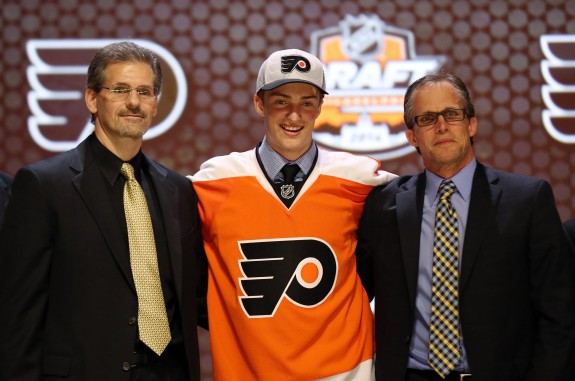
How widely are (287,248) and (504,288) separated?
0.74 meters

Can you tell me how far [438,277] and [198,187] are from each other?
0.94 meters

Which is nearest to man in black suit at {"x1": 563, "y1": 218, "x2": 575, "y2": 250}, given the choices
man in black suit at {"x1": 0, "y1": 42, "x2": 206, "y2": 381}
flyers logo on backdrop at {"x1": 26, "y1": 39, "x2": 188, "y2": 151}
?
man in black suit at {"x1": 0, "y1": 42, "x2": 206, "y2": 381}

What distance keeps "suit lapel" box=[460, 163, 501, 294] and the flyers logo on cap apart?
2.40ft

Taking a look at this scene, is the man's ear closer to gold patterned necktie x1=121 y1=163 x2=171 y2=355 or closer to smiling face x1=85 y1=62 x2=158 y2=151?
smiling face x1=85 y1=62 x2=158 y2=151

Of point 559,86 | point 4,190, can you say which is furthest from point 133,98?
point 559,86

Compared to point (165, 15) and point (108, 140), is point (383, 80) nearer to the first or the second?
point (165, 15)

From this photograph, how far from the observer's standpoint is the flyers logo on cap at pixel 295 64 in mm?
2766

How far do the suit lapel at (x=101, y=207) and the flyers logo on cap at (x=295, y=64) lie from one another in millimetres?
807

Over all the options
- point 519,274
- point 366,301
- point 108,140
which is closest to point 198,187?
point 108,140

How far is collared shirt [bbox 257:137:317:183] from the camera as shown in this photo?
275 cm

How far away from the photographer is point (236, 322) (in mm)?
2611

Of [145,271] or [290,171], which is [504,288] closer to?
[290,171]

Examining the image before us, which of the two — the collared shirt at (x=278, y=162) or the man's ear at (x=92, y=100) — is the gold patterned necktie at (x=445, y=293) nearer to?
the collared shirt at (x=278, y=162)

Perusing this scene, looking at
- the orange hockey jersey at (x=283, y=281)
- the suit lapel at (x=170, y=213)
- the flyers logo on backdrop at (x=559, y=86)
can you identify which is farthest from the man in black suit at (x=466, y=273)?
the flyers logo on backdrop at (x=559, y=86)
